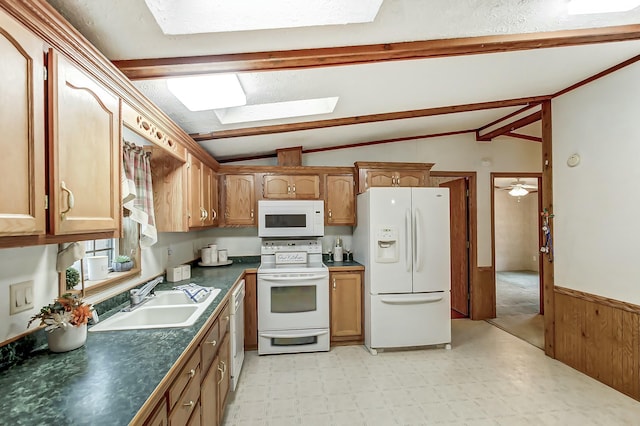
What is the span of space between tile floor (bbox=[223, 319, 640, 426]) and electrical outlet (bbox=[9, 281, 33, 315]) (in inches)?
57.5

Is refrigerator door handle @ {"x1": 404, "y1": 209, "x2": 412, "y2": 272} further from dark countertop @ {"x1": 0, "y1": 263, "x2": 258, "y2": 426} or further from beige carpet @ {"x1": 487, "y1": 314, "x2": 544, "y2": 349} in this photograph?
dark countertop @ {"x1": 0, "y1": 263, "x2": 258, "y2": 426}

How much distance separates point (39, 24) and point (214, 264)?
2773mm

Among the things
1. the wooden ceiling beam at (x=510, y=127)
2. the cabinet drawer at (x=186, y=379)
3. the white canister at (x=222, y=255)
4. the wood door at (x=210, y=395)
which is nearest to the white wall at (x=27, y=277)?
the cabinet drawer at (x=186, y=379)

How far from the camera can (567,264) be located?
8.77 ft

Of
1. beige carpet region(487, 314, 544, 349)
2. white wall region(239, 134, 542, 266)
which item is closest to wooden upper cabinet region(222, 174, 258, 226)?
white wall region(239, 134, 542, 266)

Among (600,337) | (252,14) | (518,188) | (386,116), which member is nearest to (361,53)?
(252,14)

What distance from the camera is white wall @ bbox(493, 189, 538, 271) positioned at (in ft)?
25.0

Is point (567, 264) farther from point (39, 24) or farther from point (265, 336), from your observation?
point (39, 24)

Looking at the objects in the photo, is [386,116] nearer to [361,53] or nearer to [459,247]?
[361,53]

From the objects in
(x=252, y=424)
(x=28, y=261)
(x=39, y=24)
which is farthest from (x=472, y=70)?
(x=252, y=424)

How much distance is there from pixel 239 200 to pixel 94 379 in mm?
2560

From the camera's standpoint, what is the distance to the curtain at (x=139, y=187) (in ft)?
5.91

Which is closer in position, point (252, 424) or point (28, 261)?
point (28, 261)

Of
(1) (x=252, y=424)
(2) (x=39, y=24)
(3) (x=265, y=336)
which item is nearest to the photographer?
(2) (x=39, y=24)
